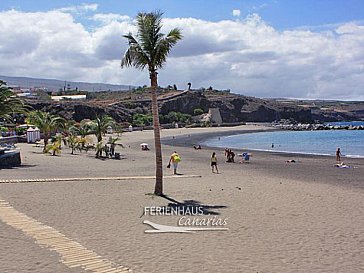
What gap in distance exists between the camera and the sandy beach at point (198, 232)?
839 centimetres

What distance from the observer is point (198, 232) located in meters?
10.9

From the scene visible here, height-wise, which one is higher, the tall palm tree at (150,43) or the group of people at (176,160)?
the tall palm tree at (150,43)

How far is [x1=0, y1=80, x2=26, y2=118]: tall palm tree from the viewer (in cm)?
2373

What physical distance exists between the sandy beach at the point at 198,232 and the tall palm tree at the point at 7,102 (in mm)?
4700

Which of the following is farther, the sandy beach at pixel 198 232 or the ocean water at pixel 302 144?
the ocean water at pixel 302 144

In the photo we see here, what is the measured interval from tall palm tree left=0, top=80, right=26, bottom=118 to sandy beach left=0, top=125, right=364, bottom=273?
4.70 meters

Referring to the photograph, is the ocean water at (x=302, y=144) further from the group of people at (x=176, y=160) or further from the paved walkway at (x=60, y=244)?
the paved walkway at (x=60, y=244)

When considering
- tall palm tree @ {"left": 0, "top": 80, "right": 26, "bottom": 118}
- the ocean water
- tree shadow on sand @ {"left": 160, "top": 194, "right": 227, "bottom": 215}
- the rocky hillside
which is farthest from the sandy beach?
the rocky hillside

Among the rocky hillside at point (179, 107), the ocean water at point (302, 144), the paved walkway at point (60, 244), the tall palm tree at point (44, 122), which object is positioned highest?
the rocky hillside at point (179, 107)

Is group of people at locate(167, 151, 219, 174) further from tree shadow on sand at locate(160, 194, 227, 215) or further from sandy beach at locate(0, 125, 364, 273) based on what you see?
tree shadow on sand at locate(160, 194, 227, 215)

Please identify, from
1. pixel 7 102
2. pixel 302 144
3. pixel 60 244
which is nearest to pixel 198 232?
pixel 60 244

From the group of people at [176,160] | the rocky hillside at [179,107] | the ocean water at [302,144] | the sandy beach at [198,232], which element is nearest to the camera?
the sandy beach at [198,232]

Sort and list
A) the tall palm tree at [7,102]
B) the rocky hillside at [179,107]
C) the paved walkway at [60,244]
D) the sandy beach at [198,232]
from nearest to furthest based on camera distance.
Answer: the paved walkway at [60,244], the sandy beach at [198,232], the tall palm tree at [7,102], the rocky hillside at [179,107]

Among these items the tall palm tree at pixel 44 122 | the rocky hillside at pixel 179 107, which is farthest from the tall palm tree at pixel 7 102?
the rocky hillside at pixel 179 107
